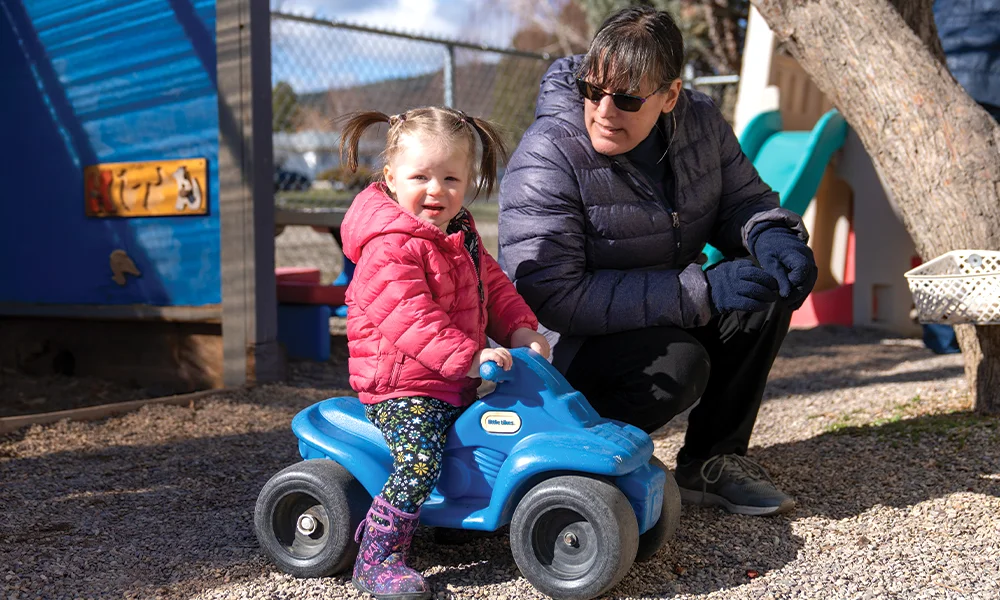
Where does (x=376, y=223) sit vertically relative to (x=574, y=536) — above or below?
above

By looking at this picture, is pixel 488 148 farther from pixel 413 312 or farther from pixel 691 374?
pixel 691 374

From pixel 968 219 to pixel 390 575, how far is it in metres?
2.20

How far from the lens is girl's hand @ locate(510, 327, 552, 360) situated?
228 cm

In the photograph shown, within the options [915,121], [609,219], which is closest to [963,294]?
[915,121]

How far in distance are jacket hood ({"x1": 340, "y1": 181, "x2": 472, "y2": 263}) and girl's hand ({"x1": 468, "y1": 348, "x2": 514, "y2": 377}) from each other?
30 cm

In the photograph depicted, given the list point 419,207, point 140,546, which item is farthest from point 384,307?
point 140,546

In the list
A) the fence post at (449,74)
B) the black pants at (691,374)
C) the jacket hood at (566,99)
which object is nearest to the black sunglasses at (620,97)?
the jacket hood at (566,99)

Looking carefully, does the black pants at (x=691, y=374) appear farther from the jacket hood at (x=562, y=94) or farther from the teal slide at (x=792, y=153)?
the teal slide at (x=792, y=153)

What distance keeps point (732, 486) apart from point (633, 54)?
1172 millimetres

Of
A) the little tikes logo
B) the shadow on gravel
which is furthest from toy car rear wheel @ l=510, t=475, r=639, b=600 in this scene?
the shadow on gravel

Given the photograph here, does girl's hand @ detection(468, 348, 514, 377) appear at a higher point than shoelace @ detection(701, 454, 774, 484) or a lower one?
higher

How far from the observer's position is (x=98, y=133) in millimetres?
4496

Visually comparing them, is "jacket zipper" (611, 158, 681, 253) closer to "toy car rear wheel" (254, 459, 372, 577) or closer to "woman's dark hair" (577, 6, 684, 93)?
"woman's dark hair" (577, 6, 684, 93)

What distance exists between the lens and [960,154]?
121 inches
